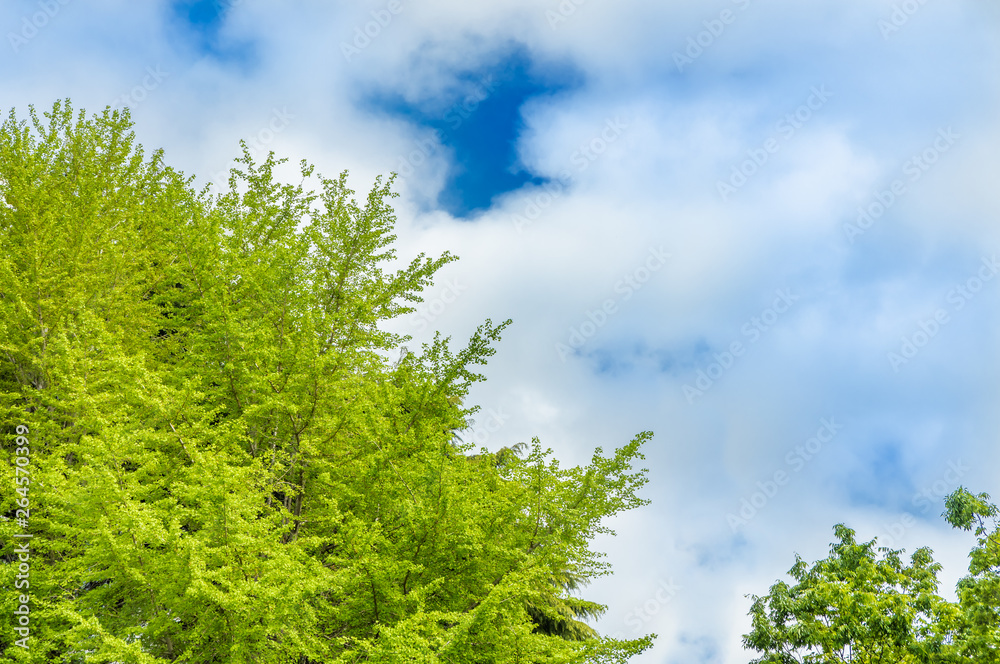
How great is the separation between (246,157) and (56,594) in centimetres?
1006

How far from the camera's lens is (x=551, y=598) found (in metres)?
10.9

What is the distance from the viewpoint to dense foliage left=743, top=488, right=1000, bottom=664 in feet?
40.8

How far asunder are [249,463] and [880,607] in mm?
14220

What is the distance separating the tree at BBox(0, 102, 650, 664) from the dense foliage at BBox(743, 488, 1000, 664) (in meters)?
5.26

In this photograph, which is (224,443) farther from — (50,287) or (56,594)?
(50,287)

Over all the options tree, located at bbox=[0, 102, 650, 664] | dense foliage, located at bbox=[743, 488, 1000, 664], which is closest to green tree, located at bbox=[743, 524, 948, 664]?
dense foliage, located at bbox=[743, 488, 1000, 664]

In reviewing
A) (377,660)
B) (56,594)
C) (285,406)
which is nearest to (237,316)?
(285,406)

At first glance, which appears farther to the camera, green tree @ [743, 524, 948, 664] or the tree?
green tree @ [743, 524, 948, 664]

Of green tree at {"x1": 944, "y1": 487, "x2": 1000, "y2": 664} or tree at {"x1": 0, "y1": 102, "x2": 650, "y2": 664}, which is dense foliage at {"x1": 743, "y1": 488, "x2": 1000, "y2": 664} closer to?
green tree at {"x1": 944, "y1": 487, "x2": 1000, "y2": 664}

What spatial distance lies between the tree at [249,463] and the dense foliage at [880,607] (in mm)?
5260

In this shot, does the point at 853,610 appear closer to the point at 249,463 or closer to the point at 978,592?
the point at 978,592

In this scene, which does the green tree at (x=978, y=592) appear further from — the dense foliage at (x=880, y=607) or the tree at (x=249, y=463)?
the tree at (x=249, y=463)

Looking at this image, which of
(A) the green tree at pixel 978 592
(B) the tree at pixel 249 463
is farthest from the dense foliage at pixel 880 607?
Answer: (B) the tree at pixel 249 463

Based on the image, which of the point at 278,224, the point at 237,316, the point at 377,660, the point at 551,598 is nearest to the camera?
the point at 377,660
